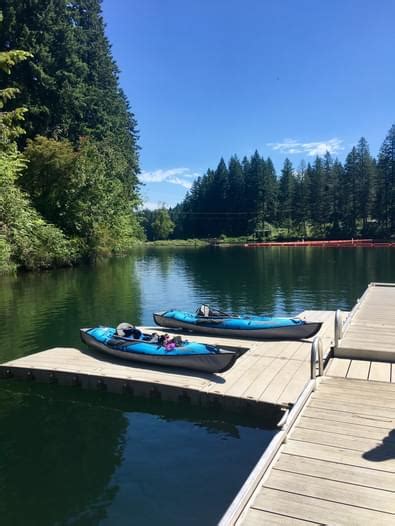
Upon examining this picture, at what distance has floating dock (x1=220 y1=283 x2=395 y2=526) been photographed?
4125 millimetres

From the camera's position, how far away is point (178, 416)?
8.94m

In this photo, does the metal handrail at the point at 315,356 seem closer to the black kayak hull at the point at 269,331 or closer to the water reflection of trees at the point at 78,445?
the water reflection of trees at the point at 78,445

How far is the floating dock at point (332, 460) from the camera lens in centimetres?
412

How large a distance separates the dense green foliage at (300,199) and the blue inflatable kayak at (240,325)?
247ft

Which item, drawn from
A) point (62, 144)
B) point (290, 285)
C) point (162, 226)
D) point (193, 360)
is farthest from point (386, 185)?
point (193, 360)

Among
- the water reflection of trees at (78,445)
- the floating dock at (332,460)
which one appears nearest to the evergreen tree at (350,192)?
the floating dock at (332,460)

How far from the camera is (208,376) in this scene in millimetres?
9734

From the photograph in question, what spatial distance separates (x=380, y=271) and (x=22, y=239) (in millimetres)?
26425

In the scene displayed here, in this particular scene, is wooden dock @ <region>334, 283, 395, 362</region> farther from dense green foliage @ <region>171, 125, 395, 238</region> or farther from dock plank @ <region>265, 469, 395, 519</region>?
dense green foliage @ <region>171, 125, 395, 238</region>

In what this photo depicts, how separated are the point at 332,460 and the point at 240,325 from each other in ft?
26.2

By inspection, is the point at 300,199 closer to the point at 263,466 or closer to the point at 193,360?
the point at 193,360

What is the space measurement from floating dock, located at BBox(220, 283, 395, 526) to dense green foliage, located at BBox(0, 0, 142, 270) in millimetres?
25391

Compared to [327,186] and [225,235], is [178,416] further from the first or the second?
[225,235]

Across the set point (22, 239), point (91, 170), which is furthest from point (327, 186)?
point (22, 239)
